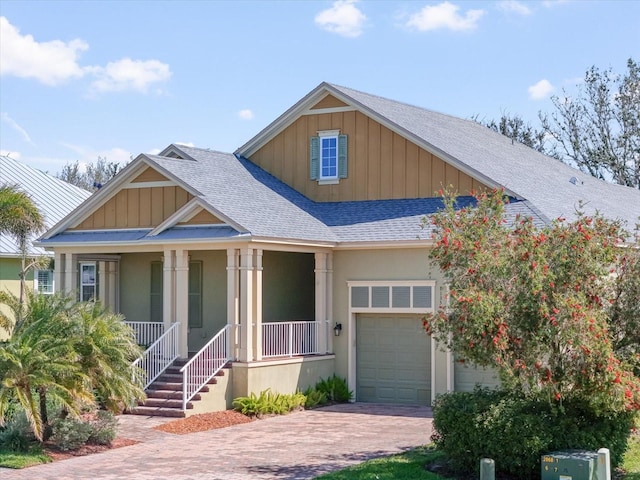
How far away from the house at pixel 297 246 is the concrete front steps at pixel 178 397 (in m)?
0.13

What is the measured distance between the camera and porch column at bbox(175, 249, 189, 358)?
2095 cm

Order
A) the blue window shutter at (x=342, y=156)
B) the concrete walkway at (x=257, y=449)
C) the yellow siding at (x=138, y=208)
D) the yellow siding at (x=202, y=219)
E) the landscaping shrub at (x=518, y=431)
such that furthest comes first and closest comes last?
1. the blue window shutter at (x=342, y=156)
2. the yellow siding at (x=138, y=208)
3. the yellow siding at (x=202, y=219)
4. the concrete walkway at (x=257, y=449)
5. the landscaping shrub at (x=518, y=431)

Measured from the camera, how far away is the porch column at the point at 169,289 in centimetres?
2117

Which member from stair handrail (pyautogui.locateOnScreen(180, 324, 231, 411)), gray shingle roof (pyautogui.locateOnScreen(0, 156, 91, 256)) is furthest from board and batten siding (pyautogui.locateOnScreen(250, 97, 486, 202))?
gray shingle roof (pyautogui.locateOnScreen(0, 156, 91, 256))

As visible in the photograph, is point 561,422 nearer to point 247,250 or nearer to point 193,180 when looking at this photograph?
point 247,250

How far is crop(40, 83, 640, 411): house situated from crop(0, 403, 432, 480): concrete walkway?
1777mm

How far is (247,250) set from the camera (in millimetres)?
20219

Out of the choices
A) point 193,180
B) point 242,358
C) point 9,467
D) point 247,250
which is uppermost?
point 193,180

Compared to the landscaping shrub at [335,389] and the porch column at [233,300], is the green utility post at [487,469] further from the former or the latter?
the landscaping shrub at [335,389]

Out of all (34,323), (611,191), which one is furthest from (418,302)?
(611,191)

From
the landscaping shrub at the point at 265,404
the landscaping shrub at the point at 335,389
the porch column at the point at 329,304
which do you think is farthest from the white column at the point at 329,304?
the landscaping shrub at the point at 265,404

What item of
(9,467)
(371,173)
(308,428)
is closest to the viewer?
(9,467)

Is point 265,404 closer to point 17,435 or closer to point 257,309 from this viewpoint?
point 257,309

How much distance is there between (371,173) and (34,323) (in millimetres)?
10917
